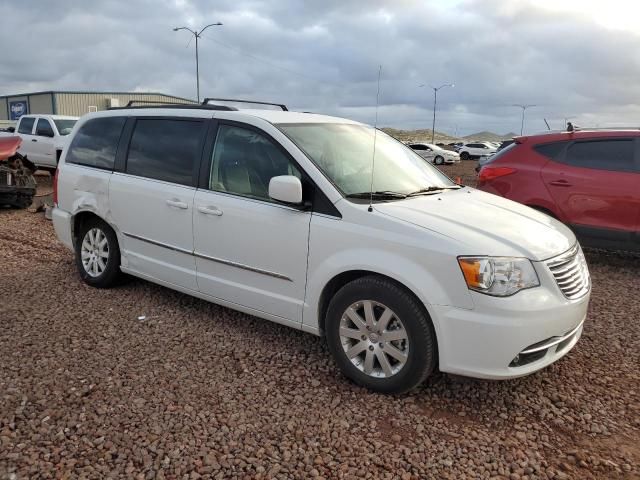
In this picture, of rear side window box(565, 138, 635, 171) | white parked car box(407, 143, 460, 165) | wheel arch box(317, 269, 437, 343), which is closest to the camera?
wheel arch box(317, 269, 437, 343)

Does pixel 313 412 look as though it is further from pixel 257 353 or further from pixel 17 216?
pixel 17 216

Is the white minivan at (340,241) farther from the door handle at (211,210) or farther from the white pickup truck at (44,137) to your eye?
the white pickup truck at (44,137)

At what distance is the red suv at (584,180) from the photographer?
6434 millimetres

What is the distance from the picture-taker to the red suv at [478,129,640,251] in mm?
6434

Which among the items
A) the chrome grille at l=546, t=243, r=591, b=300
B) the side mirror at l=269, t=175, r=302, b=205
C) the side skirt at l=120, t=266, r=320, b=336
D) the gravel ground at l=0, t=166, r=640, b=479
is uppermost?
the side mirror at l=269, t=175, r=302, b=205

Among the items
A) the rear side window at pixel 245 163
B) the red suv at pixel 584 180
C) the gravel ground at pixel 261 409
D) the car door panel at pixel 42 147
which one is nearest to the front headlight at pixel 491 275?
the gravel ground at pixel 261 409

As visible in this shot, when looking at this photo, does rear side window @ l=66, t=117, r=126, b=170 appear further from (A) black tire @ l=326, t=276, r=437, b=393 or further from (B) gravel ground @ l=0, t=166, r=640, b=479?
(A) black tire @ l=326, t=276, r=437, b=393

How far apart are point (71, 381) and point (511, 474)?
2.72 m

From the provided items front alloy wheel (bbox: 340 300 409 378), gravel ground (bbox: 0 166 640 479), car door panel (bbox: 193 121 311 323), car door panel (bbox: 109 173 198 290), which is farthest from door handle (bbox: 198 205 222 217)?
front alloy wheel (bbox: 340 300 409 378)

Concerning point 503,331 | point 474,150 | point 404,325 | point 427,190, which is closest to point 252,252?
point 404,325

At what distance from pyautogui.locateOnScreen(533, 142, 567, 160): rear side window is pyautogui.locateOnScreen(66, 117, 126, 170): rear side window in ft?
16.6

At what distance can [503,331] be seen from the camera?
10.1 ft

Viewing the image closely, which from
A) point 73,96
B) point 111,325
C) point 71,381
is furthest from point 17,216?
point 73,96

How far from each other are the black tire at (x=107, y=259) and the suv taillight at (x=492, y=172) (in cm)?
474
